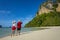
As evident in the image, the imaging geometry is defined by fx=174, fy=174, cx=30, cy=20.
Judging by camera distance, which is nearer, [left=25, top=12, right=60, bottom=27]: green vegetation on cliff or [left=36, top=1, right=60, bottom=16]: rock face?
[left=25, top=12, right=60, bottom=27]: green vegetation on cliff

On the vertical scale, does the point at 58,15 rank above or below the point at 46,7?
below

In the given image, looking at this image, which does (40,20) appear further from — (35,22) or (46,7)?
(46,7)

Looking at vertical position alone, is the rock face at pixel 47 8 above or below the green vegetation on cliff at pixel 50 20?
above

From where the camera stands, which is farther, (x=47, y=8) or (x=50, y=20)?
(x=47, y=8)

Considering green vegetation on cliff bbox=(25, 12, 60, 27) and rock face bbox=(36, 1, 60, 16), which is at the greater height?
rock face bbox=(36, 1, 60, 16)

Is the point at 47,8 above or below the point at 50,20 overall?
above

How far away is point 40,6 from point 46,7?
20.1 ft

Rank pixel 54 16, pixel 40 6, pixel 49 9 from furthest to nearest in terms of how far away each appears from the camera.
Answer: pixel 40 6 → pixel 49 9 → pixel 54 16

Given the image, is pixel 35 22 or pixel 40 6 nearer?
pixel 35 22

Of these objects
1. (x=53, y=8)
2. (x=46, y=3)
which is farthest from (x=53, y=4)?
(x=46, y=3)

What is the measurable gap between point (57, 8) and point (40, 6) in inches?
649

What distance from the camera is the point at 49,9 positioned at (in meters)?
92.2

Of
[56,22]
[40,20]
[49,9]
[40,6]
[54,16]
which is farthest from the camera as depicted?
[40,6]

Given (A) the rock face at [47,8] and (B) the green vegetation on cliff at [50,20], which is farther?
(A) the rock face at [47,8]
